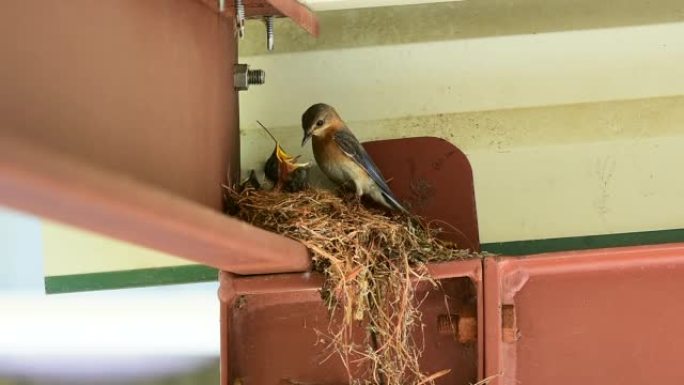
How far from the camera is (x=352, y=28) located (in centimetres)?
318

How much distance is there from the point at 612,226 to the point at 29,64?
7.28 feet

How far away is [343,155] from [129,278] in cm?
98

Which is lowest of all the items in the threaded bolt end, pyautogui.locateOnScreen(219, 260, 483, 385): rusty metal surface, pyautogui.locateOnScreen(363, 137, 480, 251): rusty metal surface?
pyautogui.locateOnScreen(219, 260, 483, 385): rusty metal surface

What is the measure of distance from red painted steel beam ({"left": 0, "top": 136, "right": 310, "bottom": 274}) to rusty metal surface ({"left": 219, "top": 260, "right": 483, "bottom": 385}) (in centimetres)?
42

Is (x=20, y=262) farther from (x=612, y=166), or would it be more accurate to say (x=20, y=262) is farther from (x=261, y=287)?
(x=612, y=166)

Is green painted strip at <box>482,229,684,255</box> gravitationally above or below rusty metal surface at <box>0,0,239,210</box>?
below

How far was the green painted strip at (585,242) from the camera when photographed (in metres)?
2.96

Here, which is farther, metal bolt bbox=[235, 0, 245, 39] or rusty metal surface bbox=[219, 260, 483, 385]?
rusty metal surface bbox=[219, 260, 483, 385]

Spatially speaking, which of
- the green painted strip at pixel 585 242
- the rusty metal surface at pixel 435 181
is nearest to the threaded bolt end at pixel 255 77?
the rusty metal surface at pixel 435 181

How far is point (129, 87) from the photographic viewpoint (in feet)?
5.53

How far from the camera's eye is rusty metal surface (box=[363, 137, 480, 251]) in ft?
9.29

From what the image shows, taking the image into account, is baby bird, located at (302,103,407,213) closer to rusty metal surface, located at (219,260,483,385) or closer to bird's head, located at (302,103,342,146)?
bird's head, located at (302,103,342,146)

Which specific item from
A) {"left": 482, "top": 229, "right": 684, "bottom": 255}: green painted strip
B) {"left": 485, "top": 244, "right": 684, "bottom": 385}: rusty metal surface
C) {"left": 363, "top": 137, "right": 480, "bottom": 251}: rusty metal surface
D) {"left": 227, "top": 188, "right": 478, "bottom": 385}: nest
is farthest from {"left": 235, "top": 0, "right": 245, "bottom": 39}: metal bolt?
{"left": 482, "top": 229, "right": 684, "bottom": 255}: green painted strip

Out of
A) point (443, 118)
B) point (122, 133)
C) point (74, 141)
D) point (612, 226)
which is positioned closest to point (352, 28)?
point (443, 118)
